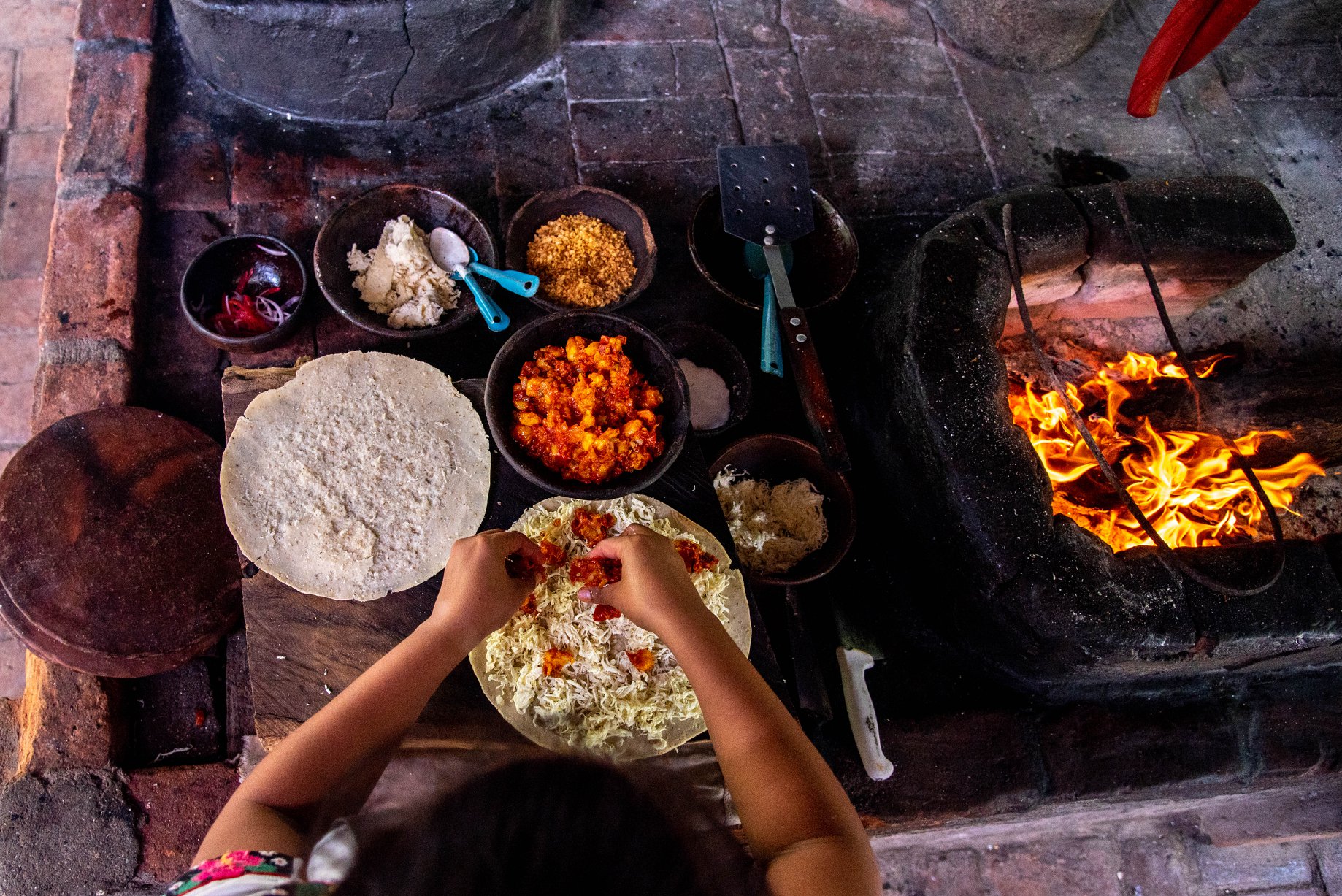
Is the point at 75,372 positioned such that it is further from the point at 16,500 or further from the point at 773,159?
the point at 773,159

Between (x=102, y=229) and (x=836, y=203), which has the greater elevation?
(x=102, y=229)

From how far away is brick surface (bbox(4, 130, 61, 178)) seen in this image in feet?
10.3

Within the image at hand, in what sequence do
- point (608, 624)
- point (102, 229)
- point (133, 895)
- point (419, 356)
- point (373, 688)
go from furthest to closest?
point (102, 229) < point (419, 356) < point (133, 895) < point (608, 624) < point (373, 688)

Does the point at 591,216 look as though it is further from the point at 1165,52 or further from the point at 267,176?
the point at 1165,52

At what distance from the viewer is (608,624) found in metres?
1.80

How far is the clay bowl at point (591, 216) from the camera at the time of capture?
2.47m

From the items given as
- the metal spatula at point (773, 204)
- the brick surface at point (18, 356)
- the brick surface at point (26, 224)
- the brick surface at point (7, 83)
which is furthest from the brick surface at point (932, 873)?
the brick surface at point (7, 83)

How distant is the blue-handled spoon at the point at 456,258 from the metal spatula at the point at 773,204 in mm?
744

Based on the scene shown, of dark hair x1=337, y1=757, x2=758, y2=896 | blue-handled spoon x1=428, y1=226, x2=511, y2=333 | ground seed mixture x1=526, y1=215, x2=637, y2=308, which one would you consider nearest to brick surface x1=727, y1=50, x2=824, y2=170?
ground seed mixture x1=526, y1=215, x2=637, y2=308

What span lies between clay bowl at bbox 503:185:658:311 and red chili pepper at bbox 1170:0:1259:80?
1.91 metres

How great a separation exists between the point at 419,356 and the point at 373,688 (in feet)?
3.76

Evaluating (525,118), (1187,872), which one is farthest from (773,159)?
(1187,872)

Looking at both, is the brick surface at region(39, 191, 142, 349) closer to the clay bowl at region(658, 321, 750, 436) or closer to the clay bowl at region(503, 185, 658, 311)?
the clay bowl at region(503, 185, 658, 311)

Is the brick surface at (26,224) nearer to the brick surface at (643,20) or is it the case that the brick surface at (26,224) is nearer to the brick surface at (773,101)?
the brick surface at (643,20)
